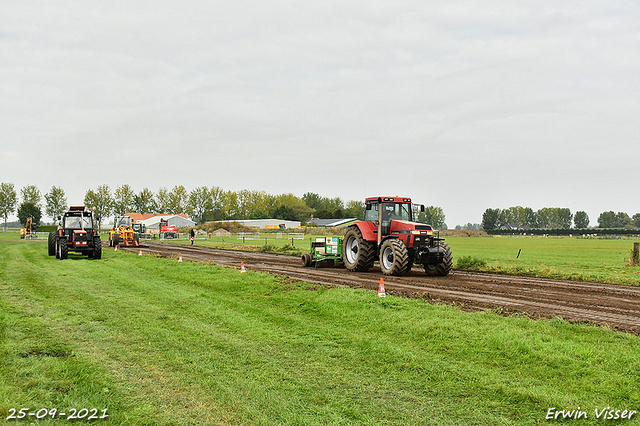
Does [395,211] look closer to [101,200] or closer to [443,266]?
[443,266]

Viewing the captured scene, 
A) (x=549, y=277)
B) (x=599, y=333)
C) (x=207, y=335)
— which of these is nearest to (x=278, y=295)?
(x=207, y=335)

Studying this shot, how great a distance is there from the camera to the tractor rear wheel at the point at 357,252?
18812 millimetres

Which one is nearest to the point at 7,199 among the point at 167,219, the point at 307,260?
the point at 167,219

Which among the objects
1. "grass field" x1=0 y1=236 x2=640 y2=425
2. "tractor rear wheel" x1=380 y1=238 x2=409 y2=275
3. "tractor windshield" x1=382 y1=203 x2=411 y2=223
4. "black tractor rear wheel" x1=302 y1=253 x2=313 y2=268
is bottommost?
"grass field" x1=0 y1=236 x2=640 y2=425

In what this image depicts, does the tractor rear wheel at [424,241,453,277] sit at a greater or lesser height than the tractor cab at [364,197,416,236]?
lesser

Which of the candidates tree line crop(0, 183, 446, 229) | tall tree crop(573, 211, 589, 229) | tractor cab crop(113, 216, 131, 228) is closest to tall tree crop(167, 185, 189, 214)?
tree line crop(0, 183, 446, 229)

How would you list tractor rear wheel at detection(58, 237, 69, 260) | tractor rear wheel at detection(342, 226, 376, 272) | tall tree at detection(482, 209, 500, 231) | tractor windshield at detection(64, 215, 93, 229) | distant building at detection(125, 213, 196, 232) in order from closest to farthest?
tractor rear wheel at detection(342, 226, 376, 272) < tractor rear wheel at detection(58, 237, 69, 260) < tractor windshield at detection(64, 215, 93, 229) < distant building at detection(125, 213, 196, 232) < tall tree at detection(482, 209, 500, 231)

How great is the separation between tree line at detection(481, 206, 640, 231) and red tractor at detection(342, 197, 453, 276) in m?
160

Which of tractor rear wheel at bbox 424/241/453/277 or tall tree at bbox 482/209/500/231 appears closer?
tractor rear wheel at bbox 424/241/453/277

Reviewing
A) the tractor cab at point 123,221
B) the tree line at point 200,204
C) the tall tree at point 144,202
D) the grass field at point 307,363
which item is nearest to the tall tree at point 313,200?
the tree line at point 200,204

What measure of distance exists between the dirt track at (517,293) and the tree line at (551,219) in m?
161

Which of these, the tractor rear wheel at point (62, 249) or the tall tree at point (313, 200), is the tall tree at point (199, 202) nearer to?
the tall tree at point (313, 200)

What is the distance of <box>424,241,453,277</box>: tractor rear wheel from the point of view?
17.7 meters

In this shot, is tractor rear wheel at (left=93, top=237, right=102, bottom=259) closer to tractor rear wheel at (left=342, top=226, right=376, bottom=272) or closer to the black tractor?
the black tractor
